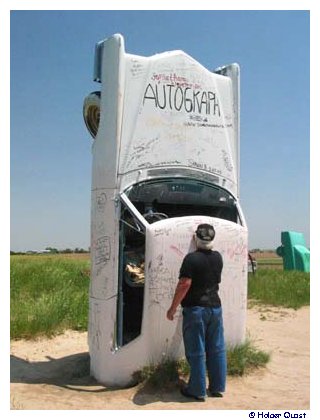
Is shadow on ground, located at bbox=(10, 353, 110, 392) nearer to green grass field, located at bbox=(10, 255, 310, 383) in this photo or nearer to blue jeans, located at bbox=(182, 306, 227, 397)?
green grass field, located at bbox=(10, 255, 310, 383)

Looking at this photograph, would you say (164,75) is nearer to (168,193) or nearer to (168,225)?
(168,193)

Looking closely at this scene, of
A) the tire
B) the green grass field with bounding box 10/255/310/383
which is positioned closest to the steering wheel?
the tire

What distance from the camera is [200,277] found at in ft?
16.7

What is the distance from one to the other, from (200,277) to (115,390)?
1.64 m

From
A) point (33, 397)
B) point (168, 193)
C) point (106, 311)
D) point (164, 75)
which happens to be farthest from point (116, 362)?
point (164, 75)

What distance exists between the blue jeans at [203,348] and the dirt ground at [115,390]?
18 cm

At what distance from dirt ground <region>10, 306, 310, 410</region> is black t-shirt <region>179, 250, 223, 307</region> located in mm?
994

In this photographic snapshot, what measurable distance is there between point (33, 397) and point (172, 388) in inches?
59.2

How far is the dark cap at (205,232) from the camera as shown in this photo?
525 cm

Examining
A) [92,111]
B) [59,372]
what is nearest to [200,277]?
[59,372]

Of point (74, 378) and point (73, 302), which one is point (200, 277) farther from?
point (73, 302)

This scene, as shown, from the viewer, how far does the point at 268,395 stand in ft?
17.6

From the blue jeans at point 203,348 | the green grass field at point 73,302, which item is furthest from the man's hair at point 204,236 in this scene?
the green grass field at point 73,302

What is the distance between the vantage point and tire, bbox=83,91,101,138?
652 centimetres
